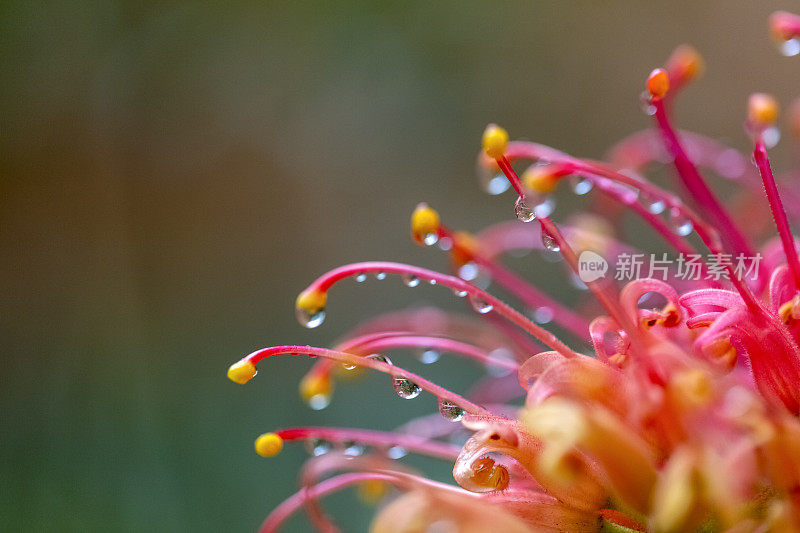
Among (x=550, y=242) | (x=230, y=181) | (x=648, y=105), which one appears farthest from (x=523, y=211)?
(x=230, y=181)

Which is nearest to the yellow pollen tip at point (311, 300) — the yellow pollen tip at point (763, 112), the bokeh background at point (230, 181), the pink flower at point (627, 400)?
the pink flower at point (627, 400)

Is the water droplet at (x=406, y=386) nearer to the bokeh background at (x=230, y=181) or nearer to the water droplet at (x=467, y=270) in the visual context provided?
the water droplet at (x=467, y=270)

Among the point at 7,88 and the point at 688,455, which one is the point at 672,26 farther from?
the point at 688,455

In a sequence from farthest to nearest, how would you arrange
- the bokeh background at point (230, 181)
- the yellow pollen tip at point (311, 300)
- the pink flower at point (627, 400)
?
the bokeh background at point (230, 181)
the yellow pollen tip at point (311, 300)
the pink flower at point (627, 400)

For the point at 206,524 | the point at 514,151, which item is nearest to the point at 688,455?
the point at 514,151

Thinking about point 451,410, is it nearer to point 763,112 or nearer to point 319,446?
point 319,446
